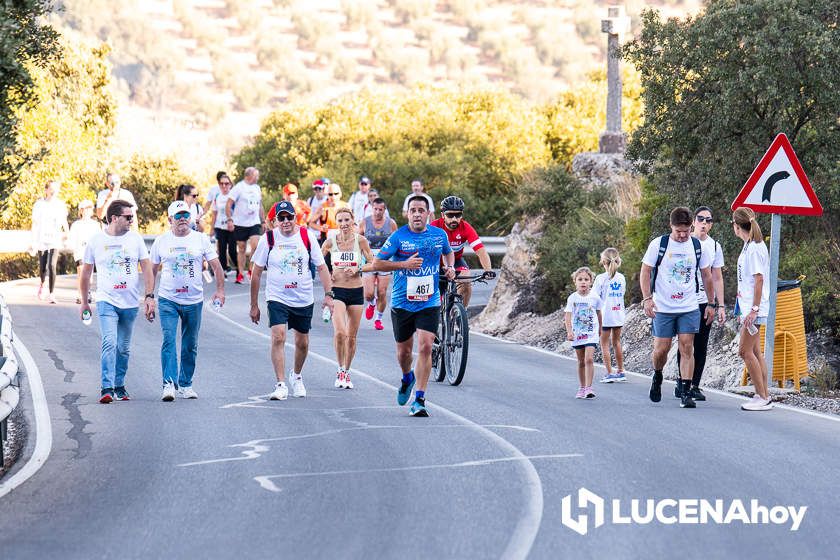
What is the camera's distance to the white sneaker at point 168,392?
559 inches

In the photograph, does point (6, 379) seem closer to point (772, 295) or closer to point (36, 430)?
point (36, 430)

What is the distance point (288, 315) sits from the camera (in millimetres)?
14305

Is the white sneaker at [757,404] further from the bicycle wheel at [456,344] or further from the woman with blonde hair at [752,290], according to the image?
the bicycle wheel at [456,344]

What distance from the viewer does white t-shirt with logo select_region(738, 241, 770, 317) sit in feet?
45.6

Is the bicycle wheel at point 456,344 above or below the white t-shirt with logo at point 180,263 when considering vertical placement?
below

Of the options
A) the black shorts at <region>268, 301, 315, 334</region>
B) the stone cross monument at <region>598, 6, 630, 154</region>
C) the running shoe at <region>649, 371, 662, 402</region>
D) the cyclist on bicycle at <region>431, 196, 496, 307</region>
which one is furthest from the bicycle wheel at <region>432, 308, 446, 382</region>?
the stone cross monument at <region>598, 6, 630, 154</region>

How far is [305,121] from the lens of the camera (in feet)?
208

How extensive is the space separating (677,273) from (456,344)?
2.75 meters

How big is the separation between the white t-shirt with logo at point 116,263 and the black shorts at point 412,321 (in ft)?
8.25

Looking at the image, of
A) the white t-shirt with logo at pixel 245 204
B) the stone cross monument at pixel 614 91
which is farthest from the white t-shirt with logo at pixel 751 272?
the stone cross monument at pixel 614 91

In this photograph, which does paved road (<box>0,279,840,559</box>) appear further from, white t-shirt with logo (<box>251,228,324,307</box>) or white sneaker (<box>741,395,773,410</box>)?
white t-shirt with logo (<box>251,228,324,307</box>)

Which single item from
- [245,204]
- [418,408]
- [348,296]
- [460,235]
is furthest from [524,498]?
[245,204]

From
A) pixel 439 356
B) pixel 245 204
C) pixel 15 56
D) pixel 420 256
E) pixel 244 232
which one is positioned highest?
pixel 15 56

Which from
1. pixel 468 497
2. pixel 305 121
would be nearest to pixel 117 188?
pixel 468 497
